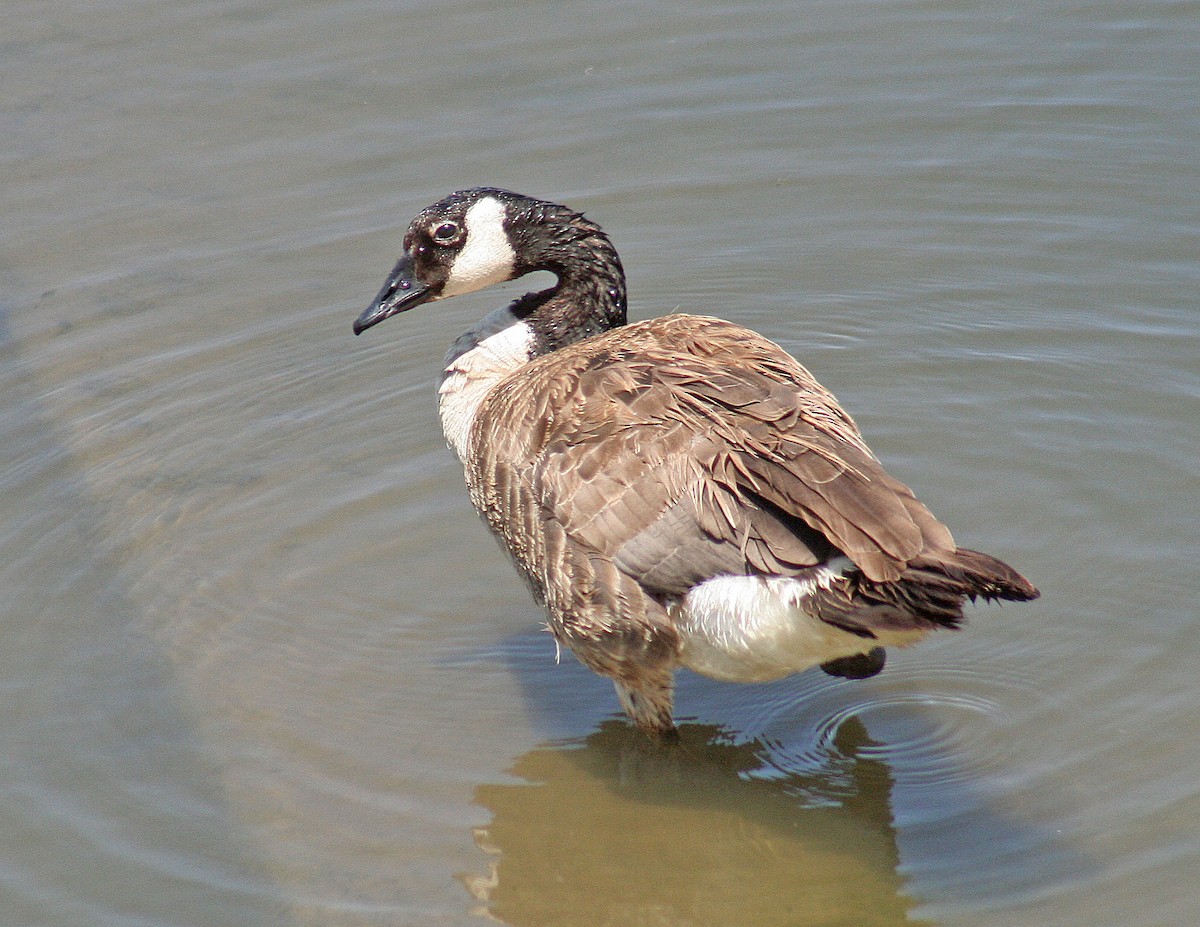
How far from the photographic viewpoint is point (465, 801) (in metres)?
5.72

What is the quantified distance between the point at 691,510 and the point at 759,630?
477mm

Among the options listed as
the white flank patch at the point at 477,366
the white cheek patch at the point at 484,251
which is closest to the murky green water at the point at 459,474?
the white flank patch at the point at 477,366

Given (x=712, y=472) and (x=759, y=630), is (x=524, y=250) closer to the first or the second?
(x=712, y=472)

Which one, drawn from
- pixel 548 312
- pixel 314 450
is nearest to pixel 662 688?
pixel 548 312

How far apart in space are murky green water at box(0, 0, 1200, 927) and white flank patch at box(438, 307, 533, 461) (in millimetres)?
939

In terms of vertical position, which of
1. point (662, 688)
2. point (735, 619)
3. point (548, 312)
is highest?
point (548, 312)

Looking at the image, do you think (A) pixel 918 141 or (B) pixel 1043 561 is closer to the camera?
(B) pixel 1043 561

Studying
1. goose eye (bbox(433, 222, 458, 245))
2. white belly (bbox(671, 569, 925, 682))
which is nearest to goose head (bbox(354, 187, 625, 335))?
goose eye (bbox(433, 222, 458, 245))

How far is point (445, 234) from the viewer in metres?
6.65

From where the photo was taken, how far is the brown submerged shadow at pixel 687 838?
206 inches


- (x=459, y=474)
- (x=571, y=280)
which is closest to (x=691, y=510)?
(x=571, y=280)

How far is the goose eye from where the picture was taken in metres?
6.64

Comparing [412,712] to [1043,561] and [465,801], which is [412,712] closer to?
[465,801]

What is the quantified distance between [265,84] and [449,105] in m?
1.48
